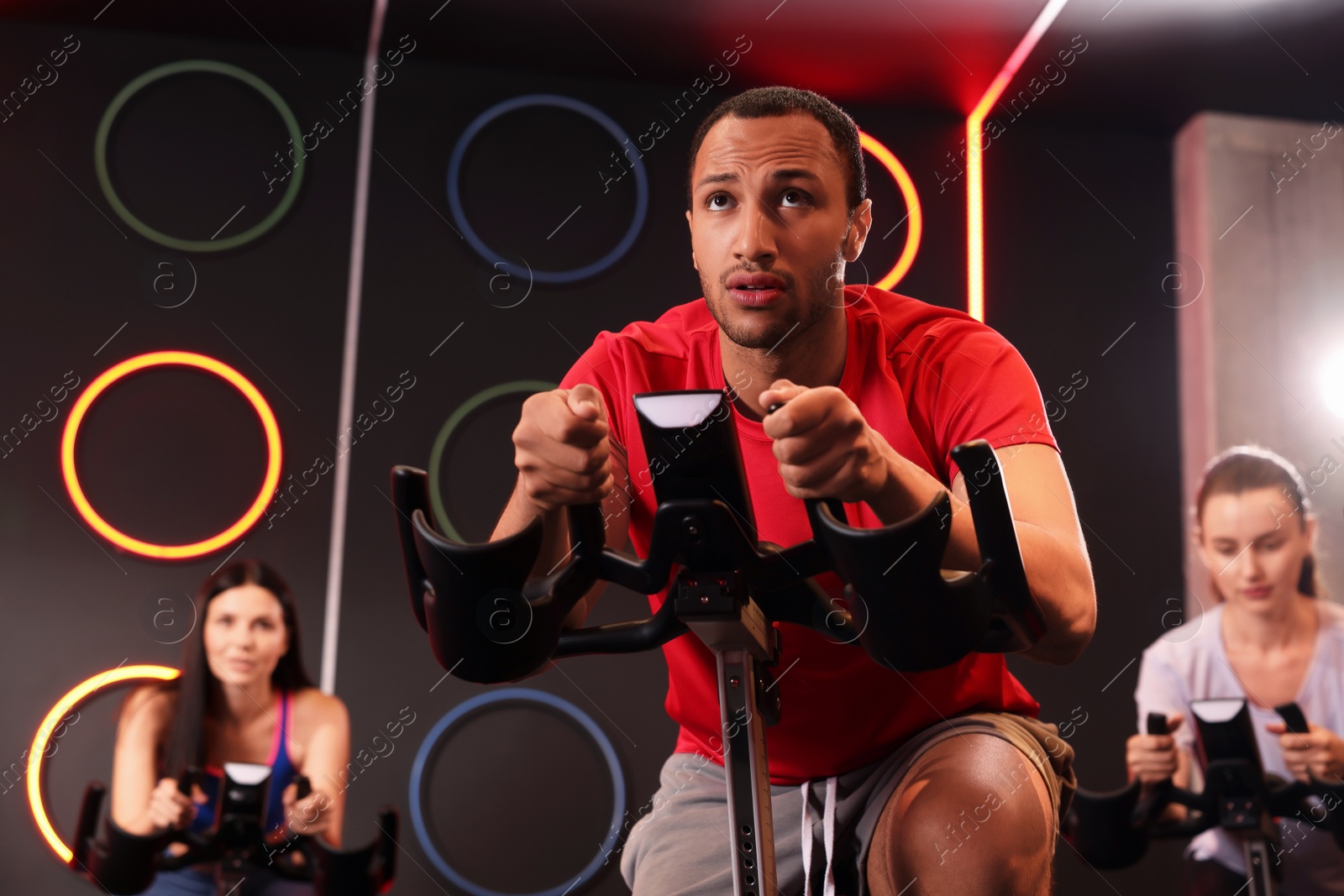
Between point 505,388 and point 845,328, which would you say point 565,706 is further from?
point 845,328

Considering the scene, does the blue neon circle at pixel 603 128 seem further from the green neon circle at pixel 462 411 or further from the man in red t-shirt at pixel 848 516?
the man in red t-shirt at pixel 848 516

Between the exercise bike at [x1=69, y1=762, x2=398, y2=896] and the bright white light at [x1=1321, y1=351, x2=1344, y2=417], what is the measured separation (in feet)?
10.2

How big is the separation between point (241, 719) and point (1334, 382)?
344cm

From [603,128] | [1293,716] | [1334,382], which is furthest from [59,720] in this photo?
[1334,382]

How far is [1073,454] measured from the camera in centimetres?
338

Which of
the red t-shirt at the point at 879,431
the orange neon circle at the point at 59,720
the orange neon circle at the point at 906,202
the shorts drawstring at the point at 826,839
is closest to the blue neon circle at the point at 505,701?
the orange neon circle at the point at 59,720

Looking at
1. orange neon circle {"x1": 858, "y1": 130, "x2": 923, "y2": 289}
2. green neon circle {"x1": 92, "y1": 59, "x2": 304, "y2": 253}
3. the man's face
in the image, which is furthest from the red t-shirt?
green neon circle {"x1": 92, "y1": 59, "x2": 304, "y2": 253}

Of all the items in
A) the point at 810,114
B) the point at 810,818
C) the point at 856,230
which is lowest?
the point at 810,818

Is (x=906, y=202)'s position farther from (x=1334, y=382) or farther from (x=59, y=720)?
(x=59, y=720)

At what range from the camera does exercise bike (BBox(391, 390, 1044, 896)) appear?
0.84 meters

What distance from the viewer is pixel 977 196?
3463mm

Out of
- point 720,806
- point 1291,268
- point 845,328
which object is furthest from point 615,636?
point 1291,268

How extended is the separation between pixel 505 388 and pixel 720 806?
6.27 ft

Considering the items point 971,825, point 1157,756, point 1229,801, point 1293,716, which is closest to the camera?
point 971,825
